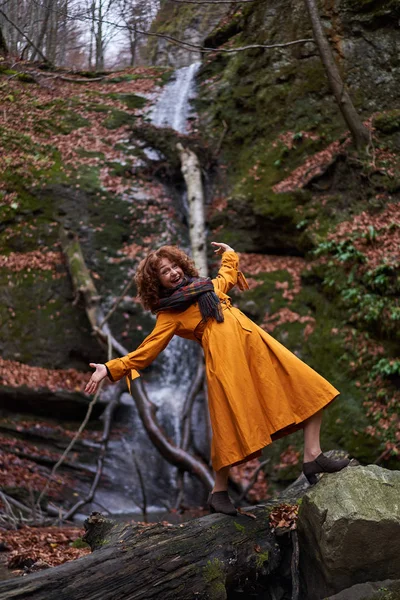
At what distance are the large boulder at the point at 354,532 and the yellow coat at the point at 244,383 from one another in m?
0.56

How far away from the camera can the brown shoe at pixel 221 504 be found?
3.57 m

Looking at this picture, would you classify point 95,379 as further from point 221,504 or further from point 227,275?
point 227,275

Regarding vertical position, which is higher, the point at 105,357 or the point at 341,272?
the point at 341,272

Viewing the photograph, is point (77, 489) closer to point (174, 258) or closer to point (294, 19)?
point (174, 258)

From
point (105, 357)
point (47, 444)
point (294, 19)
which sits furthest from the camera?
point (294, 19)

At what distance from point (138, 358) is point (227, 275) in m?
1.05

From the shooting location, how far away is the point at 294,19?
11797 millimetres

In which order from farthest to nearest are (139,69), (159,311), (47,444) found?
(139,69)
(47,444)
(159,311)

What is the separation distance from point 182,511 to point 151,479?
0.90m

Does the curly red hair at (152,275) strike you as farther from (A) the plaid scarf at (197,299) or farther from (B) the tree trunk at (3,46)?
(B) the tree trunk at (3,46)

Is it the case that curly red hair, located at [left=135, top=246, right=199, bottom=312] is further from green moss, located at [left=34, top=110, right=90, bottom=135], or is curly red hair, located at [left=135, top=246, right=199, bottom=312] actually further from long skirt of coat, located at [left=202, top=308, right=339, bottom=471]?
green moss, located at [left=34, top=110, right=90, bottom=135]

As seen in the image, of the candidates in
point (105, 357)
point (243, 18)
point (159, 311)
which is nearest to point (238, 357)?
point (159, 311)

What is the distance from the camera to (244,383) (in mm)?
3568

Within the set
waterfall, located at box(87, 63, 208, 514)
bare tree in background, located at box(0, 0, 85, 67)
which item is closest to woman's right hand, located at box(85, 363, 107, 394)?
waterfall, located at box(87, 63, 208, 514)
